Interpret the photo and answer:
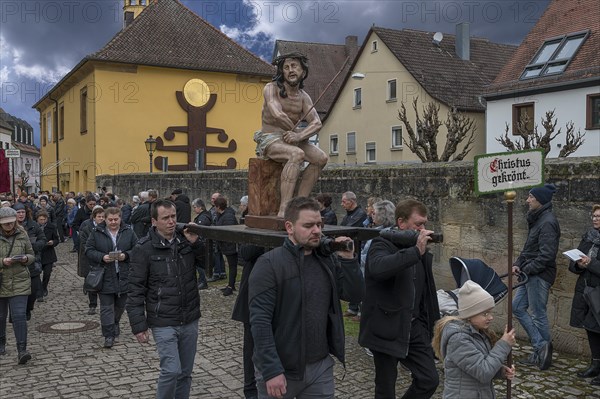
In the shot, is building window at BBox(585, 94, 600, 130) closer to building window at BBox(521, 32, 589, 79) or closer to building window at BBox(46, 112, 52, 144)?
building window at BBox(521, 32, 589, 79)

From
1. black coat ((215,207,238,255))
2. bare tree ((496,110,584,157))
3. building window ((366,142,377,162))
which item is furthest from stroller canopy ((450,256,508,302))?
building window ((366,142,377,162))

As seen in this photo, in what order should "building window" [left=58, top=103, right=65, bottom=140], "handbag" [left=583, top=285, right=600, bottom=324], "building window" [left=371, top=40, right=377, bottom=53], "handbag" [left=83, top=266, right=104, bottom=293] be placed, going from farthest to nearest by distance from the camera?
"building window" [left=371, top=40, right=377, bottom=53]
"building window" [left=58, top=103, right=65, bottom=140]
"handbag" [left=83, top=266, right=104, bottom=293]
"handbag" [left=583, top=285, right=600, bottom=324]

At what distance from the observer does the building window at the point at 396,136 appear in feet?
118

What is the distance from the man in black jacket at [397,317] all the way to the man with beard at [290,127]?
4.51ft

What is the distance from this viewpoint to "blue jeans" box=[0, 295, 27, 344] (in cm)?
743

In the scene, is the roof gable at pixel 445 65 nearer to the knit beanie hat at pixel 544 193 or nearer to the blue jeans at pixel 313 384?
the knit beanie hat at pixel 544 193

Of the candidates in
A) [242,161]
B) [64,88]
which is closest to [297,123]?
[242,161]

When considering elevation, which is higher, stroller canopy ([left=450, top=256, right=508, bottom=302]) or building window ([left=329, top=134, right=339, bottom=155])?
building window ([left=329, top=134, right=339, bottom=155])

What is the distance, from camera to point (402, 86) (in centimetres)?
3538

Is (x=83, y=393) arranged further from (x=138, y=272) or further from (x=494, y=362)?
(x=494, y=362)

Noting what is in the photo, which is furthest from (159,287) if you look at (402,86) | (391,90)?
(391,90)

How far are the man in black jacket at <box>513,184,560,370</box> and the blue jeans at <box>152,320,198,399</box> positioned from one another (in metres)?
3.55

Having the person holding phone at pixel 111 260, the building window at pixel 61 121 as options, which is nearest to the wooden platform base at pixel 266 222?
the person holding phone at pixel 111 260

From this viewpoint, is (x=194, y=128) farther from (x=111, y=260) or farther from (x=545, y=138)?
(x=111, y=260)
